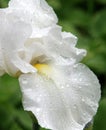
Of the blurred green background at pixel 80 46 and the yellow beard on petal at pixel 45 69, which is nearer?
the yellow beard on petal at pixel 45 69

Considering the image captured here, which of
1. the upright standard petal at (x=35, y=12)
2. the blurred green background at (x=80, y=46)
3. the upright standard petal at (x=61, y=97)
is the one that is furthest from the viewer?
the blurred green background at (x=80, y=46)

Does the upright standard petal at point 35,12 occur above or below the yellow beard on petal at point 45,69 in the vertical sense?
above

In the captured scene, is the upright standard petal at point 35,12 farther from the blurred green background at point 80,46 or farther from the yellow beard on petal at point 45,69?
the blurred green background at point 80,46

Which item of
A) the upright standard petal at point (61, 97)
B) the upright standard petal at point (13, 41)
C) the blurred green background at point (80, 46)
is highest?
the upright standard petal at point (13, 41)

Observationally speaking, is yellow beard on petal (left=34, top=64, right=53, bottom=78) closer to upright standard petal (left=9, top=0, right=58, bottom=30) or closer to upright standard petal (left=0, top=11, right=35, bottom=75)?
upright standard petal (left=0, top=11, right=35, bottom=75)

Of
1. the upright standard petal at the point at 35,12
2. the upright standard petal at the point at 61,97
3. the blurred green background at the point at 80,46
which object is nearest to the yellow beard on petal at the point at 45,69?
the upright standard petal at the point at 61,97

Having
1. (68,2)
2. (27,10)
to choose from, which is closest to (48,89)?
(27,10)

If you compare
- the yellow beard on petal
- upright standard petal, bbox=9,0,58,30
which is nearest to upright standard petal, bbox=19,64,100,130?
the yellow beard on petal

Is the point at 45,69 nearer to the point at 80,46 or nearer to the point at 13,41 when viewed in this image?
the point at 13,41

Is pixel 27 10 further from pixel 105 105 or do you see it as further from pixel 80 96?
pixel 105 105
